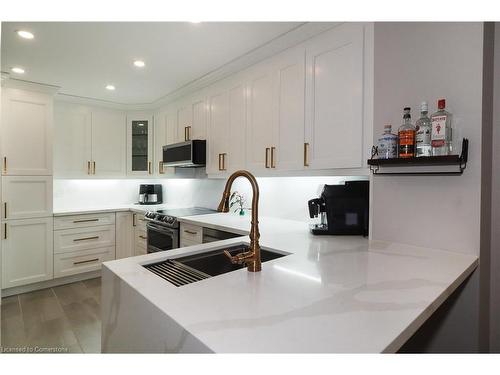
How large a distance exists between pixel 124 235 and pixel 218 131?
2044mm

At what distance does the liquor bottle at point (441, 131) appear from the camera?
4.11 ft

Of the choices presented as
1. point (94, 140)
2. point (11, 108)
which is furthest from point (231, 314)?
point (94, 140)

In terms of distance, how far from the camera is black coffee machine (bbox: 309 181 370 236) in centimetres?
175

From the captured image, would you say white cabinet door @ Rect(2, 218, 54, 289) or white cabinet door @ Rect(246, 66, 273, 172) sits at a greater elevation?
white cabinet door @ Rect(246, 66, 273, 172)

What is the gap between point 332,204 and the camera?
1.77 metres

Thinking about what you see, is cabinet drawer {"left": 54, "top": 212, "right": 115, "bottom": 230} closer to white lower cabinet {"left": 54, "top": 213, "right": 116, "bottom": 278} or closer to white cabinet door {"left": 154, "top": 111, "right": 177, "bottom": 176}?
white lower cabinet {"left": 54, "top": 213, "right": 116, "bottom": 278}

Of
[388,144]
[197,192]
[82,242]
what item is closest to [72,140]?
[82,242]

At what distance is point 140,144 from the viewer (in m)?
3.96

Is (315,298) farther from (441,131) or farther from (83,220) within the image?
(83,220)

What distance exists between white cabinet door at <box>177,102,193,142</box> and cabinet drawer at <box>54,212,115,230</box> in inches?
54.6

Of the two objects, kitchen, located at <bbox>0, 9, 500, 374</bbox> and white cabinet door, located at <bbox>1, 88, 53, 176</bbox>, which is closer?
kitchen, located at <bbox>0, 9, 500, 374</bbox>

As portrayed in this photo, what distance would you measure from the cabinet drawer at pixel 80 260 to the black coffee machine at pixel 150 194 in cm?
82

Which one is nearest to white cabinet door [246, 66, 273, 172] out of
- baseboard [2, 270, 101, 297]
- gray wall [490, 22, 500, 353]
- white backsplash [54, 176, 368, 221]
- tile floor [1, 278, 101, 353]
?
white backsplash [54, 176, 368, 221]

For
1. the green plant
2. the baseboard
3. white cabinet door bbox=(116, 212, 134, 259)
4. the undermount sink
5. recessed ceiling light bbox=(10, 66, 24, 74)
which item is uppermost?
recessed ceiling light bbox=(10, 66, 24, 74)
